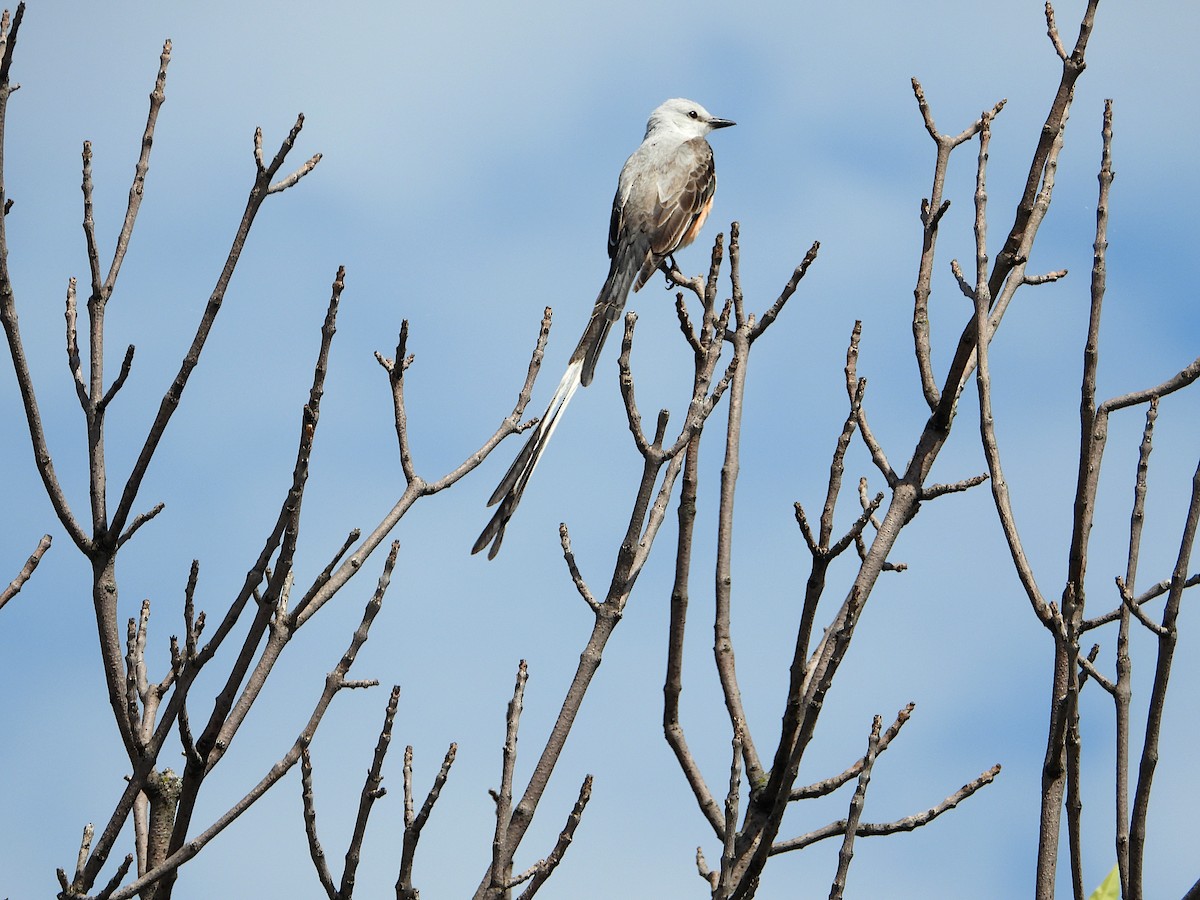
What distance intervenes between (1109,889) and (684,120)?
593 cm

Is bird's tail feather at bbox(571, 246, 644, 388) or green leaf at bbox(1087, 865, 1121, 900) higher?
bird's tail feather at bbox(571, 246, 644, 388)

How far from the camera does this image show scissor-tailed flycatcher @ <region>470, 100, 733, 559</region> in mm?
5504

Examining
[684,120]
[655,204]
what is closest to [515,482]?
[655,204]

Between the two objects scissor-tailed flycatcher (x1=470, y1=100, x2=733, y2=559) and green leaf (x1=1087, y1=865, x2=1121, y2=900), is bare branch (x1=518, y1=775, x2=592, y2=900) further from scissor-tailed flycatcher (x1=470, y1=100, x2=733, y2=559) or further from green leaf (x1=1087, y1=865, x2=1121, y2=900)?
scissor-tailed flycatcher (x1=470, y1=100, x2=733, y2=559)

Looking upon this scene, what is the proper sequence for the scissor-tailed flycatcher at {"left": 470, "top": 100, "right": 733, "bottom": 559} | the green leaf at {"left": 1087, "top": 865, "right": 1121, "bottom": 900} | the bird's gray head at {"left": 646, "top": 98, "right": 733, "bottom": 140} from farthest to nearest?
the bird's gray head at {"left": 646, "top": 98, "right": 733, "bottom": 140} → the scissor-tailed flycatcher at {"left": 470, "top": 100, "right": 733, "bottom": 559} → the green leaf at {"left": 1087, "top": 865, "right": 1121, "bottom": 900}

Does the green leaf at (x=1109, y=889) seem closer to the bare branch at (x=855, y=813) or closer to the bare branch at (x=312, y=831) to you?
the bare branch at (x=855, y=813)

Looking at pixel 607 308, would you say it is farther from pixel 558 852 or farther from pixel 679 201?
pixel 558 852

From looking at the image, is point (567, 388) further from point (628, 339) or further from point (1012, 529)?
point (1012, 529)

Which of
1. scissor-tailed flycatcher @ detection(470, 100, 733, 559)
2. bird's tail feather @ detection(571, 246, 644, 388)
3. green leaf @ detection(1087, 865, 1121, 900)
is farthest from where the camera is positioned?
scissor-tailed flycatcher @ detection(470, 100, 733, 559)

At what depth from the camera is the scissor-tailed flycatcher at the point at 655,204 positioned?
5.50 m

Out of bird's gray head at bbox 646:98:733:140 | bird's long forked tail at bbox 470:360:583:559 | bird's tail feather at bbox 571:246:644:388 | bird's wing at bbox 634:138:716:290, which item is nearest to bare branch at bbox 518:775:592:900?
bird's long forked tail at bbox 470:360:583:559

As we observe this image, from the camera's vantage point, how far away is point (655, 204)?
653 centimetres

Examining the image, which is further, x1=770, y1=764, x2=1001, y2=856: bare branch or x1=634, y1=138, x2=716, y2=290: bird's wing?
x1=634, y1=138, x2=716, y2=290: bird's wing

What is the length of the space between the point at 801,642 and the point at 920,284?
42.7 inches
